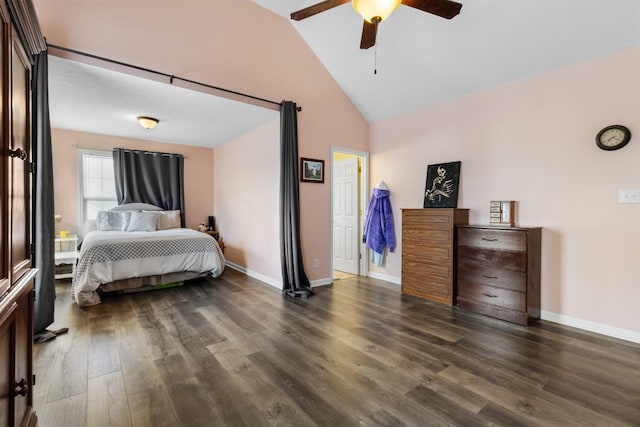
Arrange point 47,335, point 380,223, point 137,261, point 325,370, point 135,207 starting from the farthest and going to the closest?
1. point 135,207
2. point 380,223
3. point 137,261
4. point 47,335
5. point 325,370

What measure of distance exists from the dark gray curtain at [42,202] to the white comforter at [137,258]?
0.80 metres

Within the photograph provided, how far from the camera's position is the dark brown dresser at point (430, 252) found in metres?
3.41

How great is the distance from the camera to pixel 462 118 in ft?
12.0

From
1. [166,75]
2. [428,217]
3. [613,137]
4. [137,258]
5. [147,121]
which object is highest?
[166,75]

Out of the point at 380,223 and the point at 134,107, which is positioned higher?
the point at 134,107

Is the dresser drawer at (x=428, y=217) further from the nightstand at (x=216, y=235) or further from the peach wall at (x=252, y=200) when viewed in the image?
the nightstand at (x=216, y=235)

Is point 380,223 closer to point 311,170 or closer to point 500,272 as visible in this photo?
point 311,170

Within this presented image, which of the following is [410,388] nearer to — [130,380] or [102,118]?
[130,380]

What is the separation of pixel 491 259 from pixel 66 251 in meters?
6.04

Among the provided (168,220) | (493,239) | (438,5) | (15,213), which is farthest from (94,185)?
(493,239)

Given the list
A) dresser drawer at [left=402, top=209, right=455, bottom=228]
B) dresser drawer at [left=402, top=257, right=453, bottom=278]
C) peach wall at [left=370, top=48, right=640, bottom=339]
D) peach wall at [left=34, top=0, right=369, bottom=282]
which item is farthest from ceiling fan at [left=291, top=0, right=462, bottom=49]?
dresser drawer at [left=402, top=257, right=453, bottom=278]

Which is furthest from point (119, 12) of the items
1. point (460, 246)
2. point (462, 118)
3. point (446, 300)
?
point (446, 300)

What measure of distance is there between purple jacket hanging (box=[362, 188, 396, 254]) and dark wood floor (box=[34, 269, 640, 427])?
1.37 meters

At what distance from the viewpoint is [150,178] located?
5.67 meters
